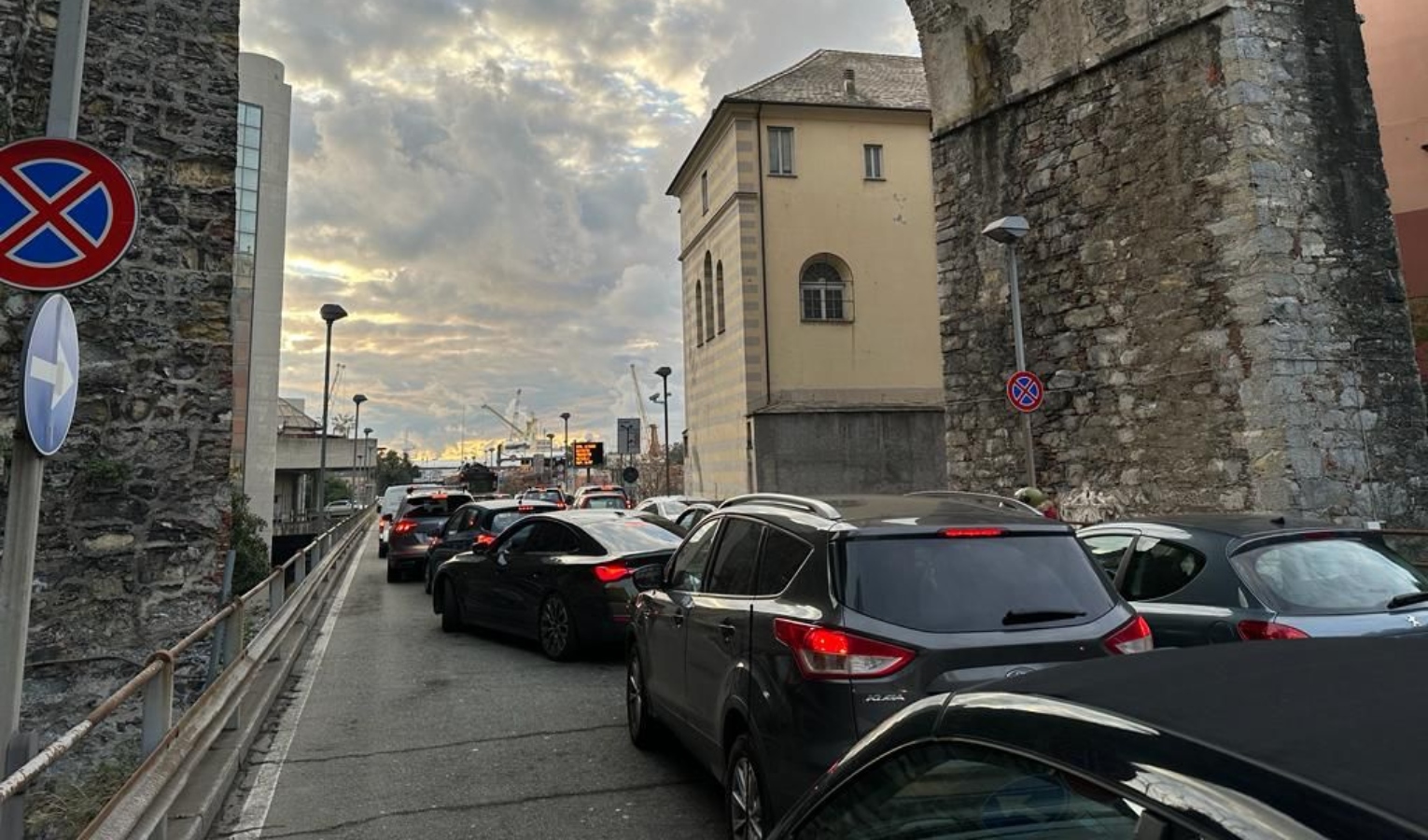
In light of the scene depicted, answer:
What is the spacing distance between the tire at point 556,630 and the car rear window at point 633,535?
0.77 m

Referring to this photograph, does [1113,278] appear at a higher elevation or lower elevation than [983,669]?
higher

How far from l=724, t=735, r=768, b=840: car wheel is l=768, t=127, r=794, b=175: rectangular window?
27292mm

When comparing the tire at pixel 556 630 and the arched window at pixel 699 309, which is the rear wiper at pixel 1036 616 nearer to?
the tire at pixel 556 630

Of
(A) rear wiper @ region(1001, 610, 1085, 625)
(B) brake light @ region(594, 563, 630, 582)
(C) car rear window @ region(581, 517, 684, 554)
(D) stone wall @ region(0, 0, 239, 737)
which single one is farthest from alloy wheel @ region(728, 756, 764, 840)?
(D) stone wall @ region(0, 0, 239, 737)

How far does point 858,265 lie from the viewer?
29766 mm

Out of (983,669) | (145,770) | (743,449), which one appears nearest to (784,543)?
(983,669)

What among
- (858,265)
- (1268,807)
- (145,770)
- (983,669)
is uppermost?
(858,265)

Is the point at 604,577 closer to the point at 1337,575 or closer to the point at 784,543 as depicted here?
the point at 784,543

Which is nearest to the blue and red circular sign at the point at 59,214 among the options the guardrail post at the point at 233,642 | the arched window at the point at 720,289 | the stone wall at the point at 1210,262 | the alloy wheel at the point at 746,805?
the guardrail post at the point at 233,642

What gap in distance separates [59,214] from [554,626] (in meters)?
6.21

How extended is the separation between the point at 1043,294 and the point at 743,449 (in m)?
16.4

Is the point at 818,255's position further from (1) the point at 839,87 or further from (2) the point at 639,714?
(2) the point at 639,714

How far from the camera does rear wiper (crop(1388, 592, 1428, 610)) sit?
15.9ft

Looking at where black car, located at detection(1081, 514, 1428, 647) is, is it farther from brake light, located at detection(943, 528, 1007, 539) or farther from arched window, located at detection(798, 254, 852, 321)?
arched window, located at detection(798, 254, 852, 321)
